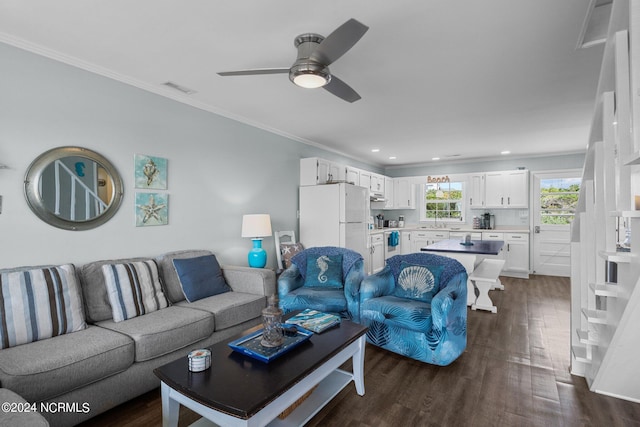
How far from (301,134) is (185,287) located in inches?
116

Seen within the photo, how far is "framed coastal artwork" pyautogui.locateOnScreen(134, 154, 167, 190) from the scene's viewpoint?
10.1ft

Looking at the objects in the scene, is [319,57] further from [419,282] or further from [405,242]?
[405,242]

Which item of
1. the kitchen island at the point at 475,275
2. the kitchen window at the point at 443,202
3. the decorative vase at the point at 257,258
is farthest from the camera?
the kitchen window at the point at 443,202

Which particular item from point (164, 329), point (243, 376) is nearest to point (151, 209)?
point (164, 329)

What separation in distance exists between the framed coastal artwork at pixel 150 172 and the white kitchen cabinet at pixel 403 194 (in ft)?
19.3

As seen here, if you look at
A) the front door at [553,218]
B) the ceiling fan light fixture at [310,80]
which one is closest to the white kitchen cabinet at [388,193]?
the front door at [553,218]

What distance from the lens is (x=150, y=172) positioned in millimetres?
3176

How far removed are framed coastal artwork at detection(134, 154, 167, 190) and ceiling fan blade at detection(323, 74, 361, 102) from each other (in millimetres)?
1912

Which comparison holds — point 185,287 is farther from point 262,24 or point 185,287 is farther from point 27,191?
point 262,24

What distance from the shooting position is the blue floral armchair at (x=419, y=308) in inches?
105

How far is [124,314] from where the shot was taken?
2.48 m

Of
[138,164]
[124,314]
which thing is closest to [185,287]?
[124,314]

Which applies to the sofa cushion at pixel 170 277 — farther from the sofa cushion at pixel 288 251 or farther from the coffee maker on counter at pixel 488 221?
the coffee maker on counter at pixel 488 221

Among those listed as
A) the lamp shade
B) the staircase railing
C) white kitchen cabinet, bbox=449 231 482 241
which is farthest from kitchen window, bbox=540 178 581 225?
the staircase railing
